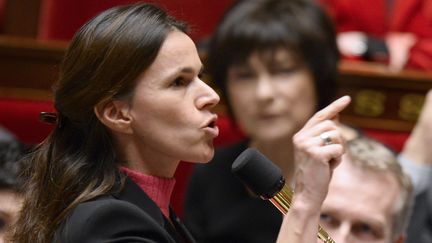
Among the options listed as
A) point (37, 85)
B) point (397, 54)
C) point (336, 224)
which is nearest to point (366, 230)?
point (336, 224)

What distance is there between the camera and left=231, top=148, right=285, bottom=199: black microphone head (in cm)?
58

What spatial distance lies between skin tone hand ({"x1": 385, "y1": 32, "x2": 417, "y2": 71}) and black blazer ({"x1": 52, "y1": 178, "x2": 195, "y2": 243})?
3.13ft

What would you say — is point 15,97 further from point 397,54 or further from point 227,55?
point 397,54

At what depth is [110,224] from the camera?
57cm

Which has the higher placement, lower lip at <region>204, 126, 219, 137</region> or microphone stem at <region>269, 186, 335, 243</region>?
lower lip at <region>204, 126, 219, 137</region>

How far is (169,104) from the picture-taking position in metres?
0.60

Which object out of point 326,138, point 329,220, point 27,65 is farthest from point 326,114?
point 27,65

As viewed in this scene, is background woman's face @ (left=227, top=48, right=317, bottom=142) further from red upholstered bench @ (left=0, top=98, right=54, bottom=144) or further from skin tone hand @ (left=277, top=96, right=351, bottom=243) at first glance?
skin tone hand @ (left=277, top=96, right=351, bottom=243)

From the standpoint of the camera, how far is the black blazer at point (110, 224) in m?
0.56

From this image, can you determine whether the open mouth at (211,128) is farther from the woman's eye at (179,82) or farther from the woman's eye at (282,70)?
the woman's eye at (282,70)

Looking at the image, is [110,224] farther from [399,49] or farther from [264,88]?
[399,49]

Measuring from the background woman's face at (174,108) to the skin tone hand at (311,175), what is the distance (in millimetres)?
63

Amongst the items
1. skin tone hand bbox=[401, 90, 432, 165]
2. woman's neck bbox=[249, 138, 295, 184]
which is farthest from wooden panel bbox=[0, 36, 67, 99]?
skin tone hand bbox=[401, 90, 432, 165]

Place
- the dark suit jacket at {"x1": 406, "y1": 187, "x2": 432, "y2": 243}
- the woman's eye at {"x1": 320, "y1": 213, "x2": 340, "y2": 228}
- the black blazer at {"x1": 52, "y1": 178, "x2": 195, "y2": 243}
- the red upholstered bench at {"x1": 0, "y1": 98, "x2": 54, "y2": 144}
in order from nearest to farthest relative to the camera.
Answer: the black blazer at {"x1": 52, "y1": 178, "x2": 195, "y2": 243} < the woman's eye at {"x1": 320, "y1": 213, "x2": 340, "y2": 228} < the dark suit jacket at {"x1": 406, "y1": 187, "x2": 432, "y2": 243} < the red upholstered bench at {"x1": 0, "y1": 98, "x2": 54, "y2": 144}
